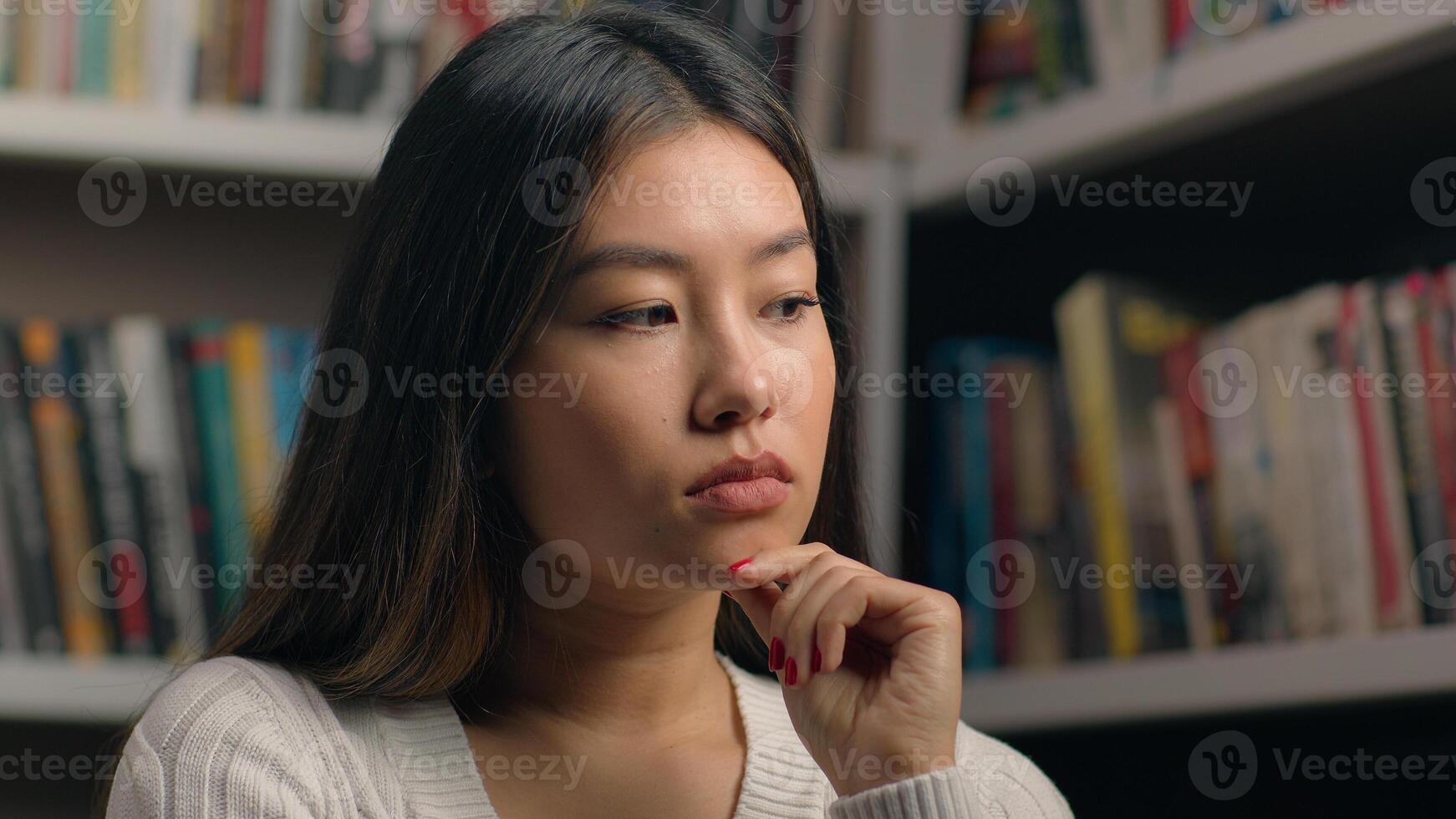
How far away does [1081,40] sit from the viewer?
133 centimetres

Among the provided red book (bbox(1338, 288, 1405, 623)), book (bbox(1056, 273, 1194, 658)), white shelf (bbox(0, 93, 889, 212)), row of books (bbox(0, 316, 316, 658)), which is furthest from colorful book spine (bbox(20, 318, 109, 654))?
red book (bbox(1338, 288, 1405, 623))

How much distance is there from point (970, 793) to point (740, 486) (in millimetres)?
231

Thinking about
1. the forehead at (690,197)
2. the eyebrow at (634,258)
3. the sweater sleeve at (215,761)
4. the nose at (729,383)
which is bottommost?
the sweater sleeve at (215,761)

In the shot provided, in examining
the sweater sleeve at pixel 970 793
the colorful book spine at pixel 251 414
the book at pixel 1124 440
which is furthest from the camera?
the colorful book spine at pixel 251 414

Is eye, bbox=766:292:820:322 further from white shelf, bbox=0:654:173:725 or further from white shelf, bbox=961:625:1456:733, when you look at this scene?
white shelf, bbox=0:654:173:725

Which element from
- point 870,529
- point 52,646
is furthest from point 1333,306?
point 52,646

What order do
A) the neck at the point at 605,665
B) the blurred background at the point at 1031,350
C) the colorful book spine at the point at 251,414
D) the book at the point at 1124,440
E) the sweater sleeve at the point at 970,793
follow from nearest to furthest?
the sweater sleeve at the point at 970,793
the neck at the point at 605,665
the blurred background at the point at 1031,350
the book at the point at 1124,440
the colorful book spine at the point at 251,414

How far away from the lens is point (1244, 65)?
3.69ft

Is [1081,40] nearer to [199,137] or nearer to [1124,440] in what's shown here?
[1124,440]

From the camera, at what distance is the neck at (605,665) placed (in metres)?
0.95

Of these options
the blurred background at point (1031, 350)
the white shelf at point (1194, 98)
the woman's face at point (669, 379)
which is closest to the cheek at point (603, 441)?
the woman's face at point (669, 379)

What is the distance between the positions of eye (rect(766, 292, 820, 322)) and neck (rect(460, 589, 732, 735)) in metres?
0.20

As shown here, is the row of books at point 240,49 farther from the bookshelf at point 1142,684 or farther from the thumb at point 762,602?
the thumb at point 762,602

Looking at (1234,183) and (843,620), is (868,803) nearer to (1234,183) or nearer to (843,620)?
(843,620)
